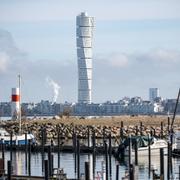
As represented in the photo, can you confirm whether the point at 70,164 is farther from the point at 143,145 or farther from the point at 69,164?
the point at 143,145

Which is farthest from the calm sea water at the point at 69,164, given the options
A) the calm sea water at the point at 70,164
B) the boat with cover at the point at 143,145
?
the boat with cover at the point at 143,145

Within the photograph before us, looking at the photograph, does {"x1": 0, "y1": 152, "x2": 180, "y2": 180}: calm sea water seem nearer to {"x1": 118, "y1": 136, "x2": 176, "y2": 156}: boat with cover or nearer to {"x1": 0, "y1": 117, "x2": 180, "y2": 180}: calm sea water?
{"x1": 0, "y1": 117, "x2": 180, "y2": 180}: calm sea water

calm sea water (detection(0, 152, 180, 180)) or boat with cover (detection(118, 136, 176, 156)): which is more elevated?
boat with cover (detection(118, 136, 176, 156))

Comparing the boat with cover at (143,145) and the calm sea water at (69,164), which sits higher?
the boat with cover at (143,145)

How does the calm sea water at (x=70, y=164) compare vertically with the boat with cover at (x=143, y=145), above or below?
below

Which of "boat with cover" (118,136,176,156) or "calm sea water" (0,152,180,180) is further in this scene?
"boat with cover" (118,136,176,156)

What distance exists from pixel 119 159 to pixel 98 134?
33.5 meters

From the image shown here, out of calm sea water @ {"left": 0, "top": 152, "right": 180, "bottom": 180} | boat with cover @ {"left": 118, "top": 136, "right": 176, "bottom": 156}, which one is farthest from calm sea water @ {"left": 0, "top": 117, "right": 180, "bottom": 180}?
boat with cover @ {"left": 118, "top": 136, "right": 176, "bottom": 156}

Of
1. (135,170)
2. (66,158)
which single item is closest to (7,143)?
(66,158)

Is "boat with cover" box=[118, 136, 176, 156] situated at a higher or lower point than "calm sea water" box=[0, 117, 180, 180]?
higher

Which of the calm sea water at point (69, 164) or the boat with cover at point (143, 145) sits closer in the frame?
the calm sea water at point (69, 164)

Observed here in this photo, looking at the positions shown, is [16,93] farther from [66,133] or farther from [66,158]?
[66,158]

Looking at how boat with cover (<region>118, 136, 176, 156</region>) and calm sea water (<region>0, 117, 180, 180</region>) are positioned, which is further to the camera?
boat with cover (<region>118, 136, 176, 156</region>)

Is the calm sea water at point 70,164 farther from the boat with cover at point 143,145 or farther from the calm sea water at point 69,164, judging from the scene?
the boat with cover at point 143,145
